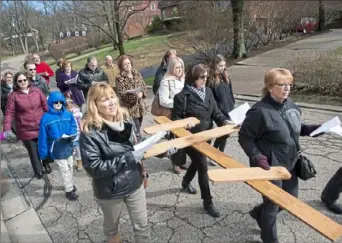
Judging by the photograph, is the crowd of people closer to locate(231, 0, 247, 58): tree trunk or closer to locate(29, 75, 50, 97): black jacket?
locate(29, 75, 50, 97): black jacket

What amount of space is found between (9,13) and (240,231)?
44.9 m

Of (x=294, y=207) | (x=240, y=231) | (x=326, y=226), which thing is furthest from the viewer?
(x=240, y=231)

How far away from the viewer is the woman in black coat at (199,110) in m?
3.62

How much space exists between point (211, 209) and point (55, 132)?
2139mm

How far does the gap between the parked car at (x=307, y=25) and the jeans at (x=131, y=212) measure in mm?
19313

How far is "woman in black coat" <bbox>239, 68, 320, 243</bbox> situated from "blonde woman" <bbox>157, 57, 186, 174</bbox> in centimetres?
172

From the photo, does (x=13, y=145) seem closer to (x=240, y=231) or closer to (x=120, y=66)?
(x=120, y=66)

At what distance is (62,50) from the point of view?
3300cm

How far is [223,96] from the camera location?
184 inches

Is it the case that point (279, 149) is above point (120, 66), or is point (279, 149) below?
below

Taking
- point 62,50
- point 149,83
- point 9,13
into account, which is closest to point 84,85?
point 149,83

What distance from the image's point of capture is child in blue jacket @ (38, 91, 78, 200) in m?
4.19

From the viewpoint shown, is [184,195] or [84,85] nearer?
[184,195]

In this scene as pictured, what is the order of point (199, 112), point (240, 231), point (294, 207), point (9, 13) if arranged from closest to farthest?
1. point (294, 207)
2. point (240, 231)
3. point (199, 112)
4. point (9, 13)
